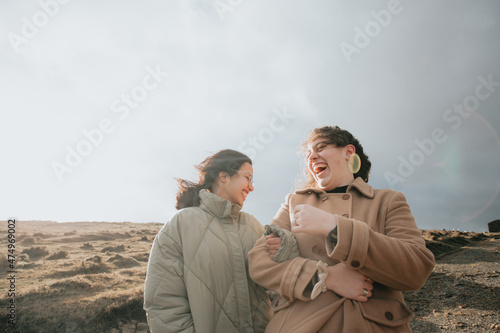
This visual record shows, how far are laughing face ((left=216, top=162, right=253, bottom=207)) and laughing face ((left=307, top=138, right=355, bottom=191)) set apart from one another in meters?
1.02

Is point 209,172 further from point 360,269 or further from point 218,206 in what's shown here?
point 360,269

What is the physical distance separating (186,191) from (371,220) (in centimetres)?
223

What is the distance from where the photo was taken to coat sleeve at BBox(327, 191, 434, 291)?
1.88 metres

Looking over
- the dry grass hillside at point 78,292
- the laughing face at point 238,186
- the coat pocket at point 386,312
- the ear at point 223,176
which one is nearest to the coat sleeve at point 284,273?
the coat pocket at point 386,312

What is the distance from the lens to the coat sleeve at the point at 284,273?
2.04m

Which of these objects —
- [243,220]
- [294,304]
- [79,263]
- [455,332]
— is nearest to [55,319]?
[79,263]

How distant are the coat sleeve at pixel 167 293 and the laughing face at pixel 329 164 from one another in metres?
1.58

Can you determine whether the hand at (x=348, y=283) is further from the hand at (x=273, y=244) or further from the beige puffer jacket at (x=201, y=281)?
the beige puffer jacket at (x=201, y=281)

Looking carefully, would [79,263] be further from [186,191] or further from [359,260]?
[359,260]

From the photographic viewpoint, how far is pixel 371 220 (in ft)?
7.48

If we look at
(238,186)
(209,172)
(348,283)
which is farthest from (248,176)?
(348,283)

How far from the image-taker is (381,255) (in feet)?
6.19

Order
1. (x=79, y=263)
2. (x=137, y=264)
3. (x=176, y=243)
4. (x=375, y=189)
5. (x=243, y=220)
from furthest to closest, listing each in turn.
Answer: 1. (x=137, y=264)
2. (x=79, y=263)
3. (x=243, y=220)
4. (x=176, y=243)
5. (x=375, y=189)

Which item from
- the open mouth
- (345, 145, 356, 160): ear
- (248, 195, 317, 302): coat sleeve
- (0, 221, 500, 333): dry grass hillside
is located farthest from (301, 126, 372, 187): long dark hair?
(0, 221, 500, 333): dry grass hillside
